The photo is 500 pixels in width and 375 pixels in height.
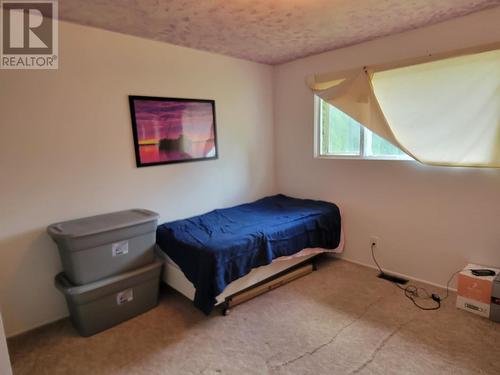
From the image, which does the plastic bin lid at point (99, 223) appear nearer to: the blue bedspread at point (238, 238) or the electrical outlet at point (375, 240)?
the blue bedspread at point (238, 238)

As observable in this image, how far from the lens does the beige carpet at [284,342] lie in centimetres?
186

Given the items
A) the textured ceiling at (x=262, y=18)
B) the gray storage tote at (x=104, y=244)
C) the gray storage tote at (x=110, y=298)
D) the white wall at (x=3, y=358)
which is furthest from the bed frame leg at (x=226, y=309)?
the textured ceiling at (x=262, y=18)

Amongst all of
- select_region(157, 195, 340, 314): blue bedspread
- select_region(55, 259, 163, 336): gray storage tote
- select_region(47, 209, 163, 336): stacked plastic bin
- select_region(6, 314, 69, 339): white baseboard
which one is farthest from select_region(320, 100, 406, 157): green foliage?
select_region(6, 314, 69, 339): white baseboard

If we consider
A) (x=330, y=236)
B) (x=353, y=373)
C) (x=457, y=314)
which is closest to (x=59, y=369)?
(x=353, y=373)

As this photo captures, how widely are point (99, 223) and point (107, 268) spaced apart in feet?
1.12

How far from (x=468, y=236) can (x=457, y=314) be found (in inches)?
25.4

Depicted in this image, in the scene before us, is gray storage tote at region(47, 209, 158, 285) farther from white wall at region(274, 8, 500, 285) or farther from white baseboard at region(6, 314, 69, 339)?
white wall at region(274, 8, 500, 285)

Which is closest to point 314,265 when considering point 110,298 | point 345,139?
point 345,139

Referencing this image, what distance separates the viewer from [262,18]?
7.48ft

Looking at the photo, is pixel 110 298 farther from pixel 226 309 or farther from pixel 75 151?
pixel 75 151

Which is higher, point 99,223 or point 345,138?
point 345,138

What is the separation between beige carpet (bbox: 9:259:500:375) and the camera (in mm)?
1864

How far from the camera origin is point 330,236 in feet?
10.4

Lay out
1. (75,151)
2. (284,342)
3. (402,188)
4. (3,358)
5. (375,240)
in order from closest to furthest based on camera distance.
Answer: (3,358), (284,342), (75,151), (402,188), (375,240)
